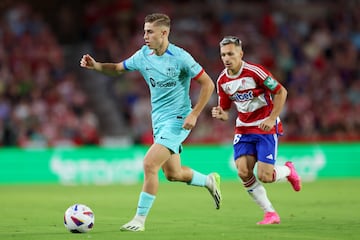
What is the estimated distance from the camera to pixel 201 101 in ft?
30.8

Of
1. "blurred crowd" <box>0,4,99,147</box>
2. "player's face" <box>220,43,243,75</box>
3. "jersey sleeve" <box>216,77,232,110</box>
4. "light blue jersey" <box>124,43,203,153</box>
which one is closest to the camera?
"light blue jersey" <box>124,43,203,153</box>

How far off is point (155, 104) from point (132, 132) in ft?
37.4

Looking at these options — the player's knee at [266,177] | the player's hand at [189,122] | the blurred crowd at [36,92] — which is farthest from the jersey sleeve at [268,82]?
the blurred crowd at [36,92]

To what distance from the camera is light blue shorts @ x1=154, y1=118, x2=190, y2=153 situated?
9469 millimetres

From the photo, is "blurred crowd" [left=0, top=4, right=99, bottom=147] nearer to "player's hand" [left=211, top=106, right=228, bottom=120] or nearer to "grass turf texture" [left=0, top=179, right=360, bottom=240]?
"grass turf texture" [left=0, top=179, right=360, bottom=240]

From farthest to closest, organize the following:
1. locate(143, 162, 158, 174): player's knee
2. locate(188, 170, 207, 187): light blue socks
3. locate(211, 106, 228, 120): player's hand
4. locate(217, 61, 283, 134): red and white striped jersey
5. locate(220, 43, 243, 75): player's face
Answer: locate(188, 170, 207, 187): light blue socks → locate(217, 61, 283, 134): red and white striped jersey → locate(220, 43, 243, 75): player's face → locate(211, 106, 228, 120): player's hand → locate(143, 162, 158, 174): player's knee

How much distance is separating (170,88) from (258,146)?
1.34 meters

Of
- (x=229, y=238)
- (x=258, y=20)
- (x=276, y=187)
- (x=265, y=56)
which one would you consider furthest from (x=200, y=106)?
(x=258, y=20)

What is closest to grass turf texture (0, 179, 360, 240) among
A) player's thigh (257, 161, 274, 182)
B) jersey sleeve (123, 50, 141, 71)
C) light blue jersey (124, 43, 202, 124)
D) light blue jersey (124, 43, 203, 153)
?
player's thigh (257, 161, 274, 182)

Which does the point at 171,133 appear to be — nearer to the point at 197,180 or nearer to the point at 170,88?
the point at 170,88

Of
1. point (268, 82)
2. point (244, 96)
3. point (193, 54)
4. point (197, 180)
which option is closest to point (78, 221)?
point (197, 180)

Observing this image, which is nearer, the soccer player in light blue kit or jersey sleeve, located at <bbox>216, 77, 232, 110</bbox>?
the soccer player in light blue kit

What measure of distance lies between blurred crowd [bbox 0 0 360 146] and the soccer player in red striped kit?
9.58m

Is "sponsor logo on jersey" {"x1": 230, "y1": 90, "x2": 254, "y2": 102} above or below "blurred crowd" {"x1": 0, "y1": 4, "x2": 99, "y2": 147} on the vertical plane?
below
